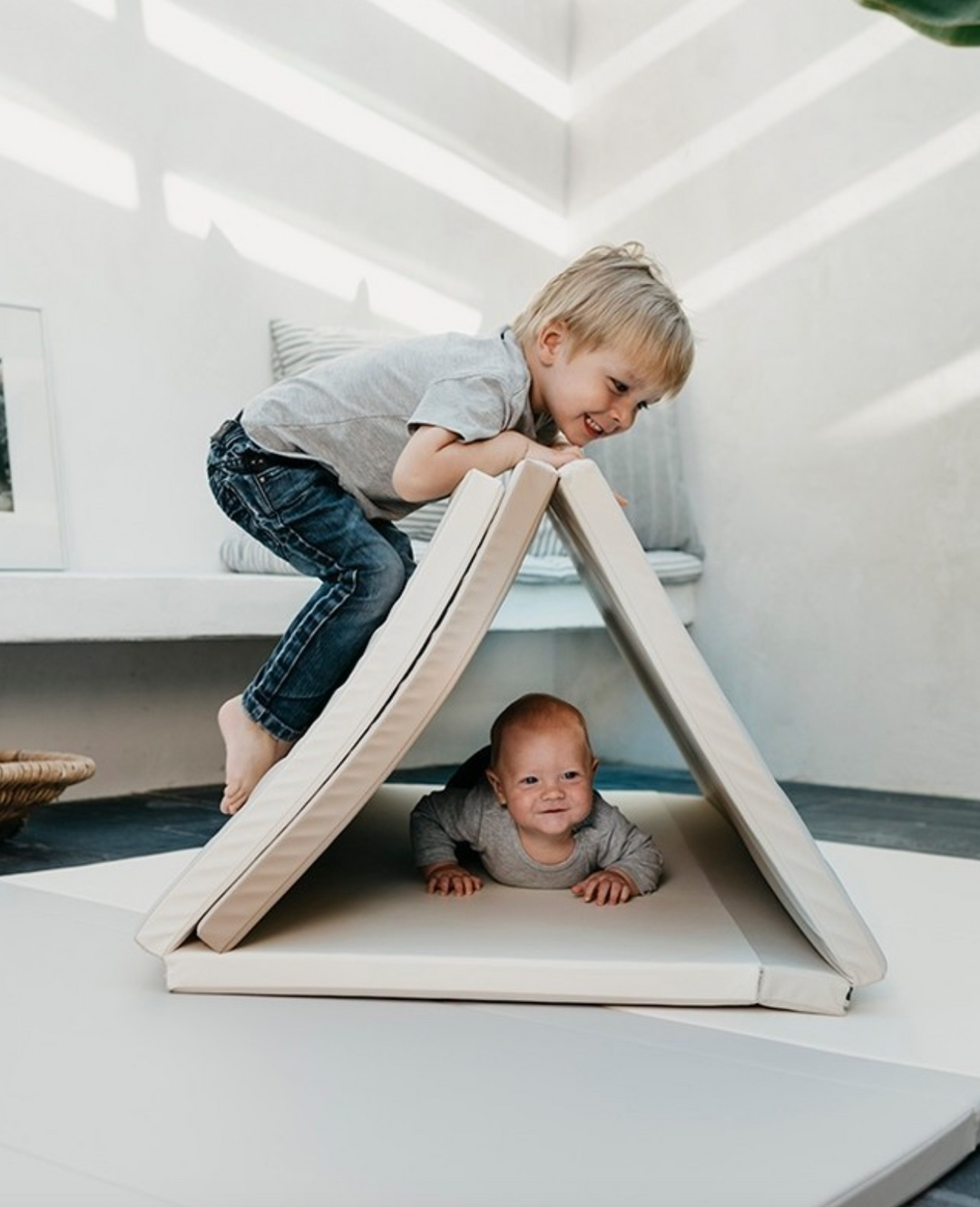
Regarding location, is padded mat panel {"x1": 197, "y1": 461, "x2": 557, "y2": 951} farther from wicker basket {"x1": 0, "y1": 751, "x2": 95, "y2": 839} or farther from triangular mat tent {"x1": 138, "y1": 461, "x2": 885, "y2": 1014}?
wicker basket {"x1": 0, "y1": 751, "x2": 95, "y2": 839}

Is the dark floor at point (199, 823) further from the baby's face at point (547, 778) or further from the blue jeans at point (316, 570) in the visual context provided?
the baby's face at point (547, 778)

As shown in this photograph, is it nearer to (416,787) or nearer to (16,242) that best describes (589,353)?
(416,787)

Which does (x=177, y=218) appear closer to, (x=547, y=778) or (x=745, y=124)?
(x=745, y=124)

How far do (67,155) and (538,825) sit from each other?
206 cm

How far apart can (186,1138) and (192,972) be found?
385mm

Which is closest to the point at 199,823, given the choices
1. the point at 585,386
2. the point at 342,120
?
the point at 585,386

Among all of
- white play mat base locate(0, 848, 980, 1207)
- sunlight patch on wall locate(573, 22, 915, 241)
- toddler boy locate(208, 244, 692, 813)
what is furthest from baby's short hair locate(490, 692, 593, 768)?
sunlight patch on wall locate(573, 22, 915, 241)

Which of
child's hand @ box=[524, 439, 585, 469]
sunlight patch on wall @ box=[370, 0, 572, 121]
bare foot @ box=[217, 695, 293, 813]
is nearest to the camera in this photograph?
child's hand @ box=[524, 439, 585, 469]

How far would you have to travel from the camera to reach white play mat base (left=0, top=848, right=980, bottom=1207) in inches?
34.5

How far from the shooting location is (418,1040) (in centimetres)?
118

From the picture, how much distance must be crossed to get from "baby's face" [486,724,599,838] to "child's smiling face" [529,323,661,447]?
41cm

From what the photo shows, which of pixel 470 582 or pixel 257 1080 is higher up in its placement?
pixel 470 582

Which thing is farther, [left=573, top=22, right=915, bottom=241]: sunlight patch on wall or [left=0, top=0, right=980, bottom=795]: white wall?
[left=573, top=22, right=915, bottom=241]: sunlight patch on wall

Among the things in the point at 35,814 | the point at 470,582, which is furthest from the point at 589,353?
the point at 35,814
